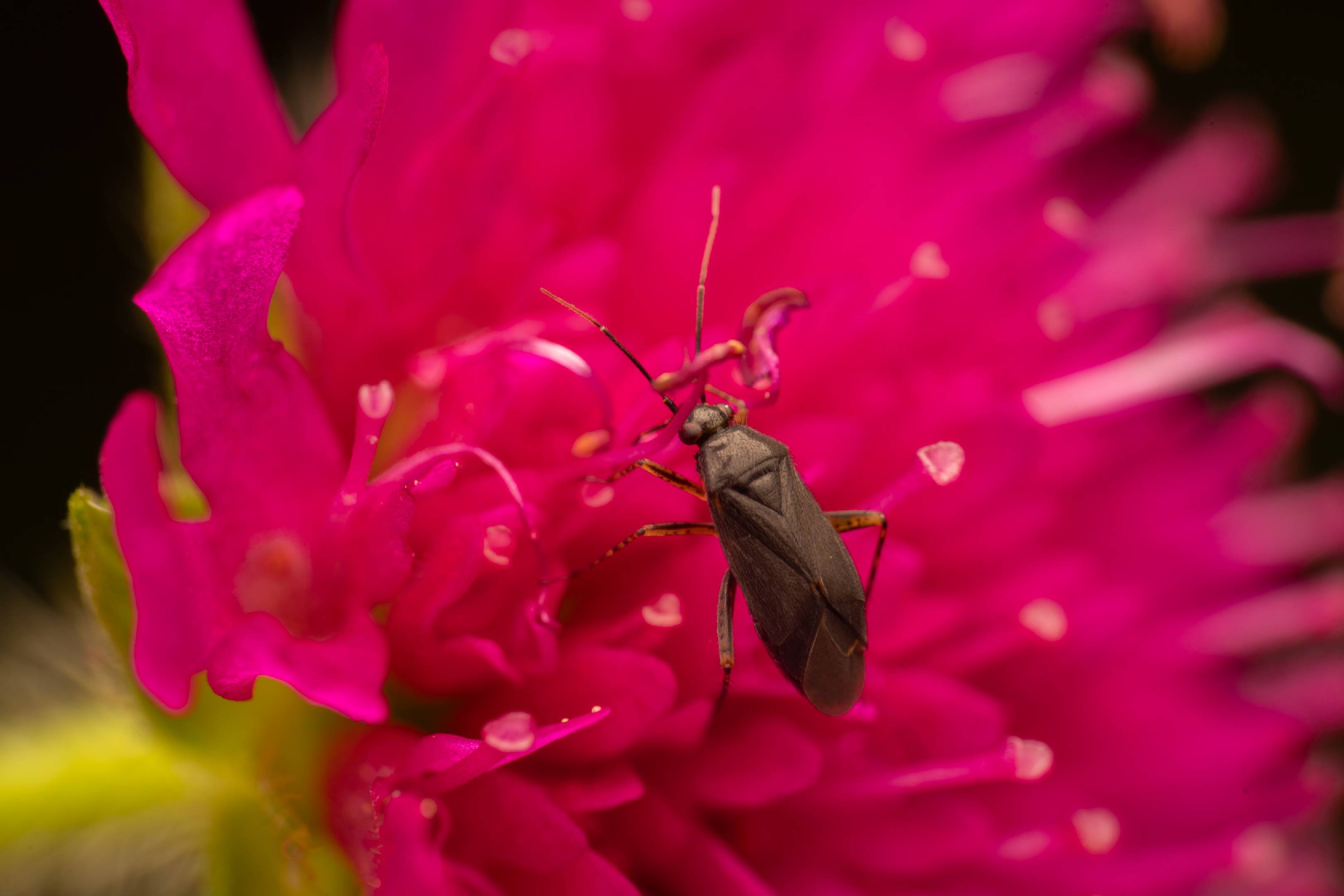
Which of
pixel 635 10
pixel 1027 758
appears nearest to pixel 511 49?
pixel 635 10

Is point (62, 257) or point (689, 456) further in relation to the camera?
point (62, 257)

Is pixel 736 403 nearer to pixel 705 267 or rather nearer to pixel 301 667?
pixel 705 267

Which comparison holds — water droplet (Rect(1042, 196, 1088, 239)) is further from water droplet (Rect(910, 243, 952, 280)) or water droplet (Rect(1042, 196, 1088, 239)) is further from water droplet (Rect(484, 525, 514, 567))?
water droplet (Rect(484, 525, 514, 567))

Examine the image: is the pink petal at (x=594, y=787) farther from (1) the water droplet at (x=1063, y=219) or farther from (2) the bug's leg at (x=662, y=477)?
(1) the water droplet at (x=1063, y=219)

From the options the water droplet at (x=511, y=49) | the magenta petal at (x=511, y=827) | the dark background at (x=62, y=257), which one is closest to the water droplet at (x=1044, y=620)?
the magenta petal at (x=511, y=827)

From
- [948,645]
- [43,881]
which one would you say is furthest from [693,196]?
[43,881]

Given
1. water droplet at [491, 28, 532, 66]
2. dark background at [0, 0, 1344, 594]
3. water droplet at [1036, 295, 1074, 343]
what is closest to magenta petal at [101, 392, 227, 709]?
water droplet at [491, 28, 532, 66]
